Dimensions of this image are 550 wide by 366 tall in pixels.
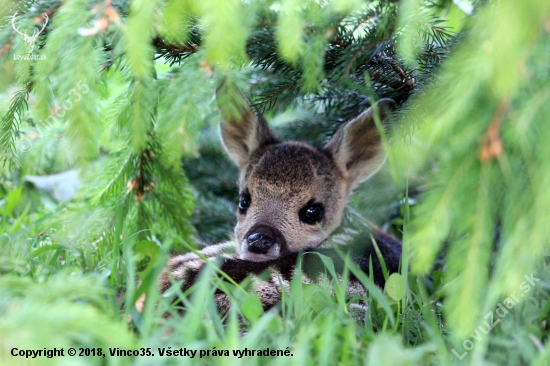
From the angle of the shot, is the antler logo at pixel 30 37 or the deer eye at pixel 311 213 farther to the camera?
the deer eye at pixel 311 213

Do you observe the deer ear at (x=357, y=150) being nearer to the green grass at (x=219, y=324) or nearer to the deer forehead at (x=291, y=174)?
the deer forehead at (x=291, y=174)

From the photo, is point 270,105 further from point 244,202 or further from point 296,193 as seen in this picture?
point 244,202

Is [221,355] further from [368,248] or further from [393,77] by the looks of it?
[393,77]

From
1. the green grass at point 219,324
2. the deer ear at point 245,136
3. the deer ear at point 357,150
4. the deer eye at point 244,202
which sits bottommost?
the deer eye at point 244,202

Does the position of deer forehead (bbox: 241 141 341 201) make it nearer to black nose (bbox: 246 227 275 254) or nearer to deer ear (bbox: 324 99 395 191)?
deer ear (bbox: 324 99 395 191)

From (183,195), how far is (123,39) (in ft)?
5.89

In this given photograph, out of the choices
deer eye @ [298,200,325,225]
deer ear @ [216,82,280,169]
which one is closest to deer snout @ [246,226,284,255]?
deer eye @ [298,200,325,225]

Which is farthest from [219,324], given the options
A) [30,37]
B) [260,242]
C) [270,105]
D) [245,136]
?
[245,136]

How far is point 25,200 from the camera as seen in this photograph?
207 inches

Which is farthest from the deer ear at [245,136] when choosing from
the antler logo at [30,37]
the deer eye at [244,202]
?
the antler logo at [30,37]

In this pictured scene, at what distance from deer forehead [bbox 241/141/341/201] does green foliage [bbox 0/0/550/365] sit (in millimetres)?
678

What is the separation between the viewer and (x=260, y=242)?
3939mm

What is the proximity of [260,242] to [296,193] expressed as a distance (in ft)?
2.25

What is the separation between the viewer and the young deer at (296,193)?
3918 millimetres
